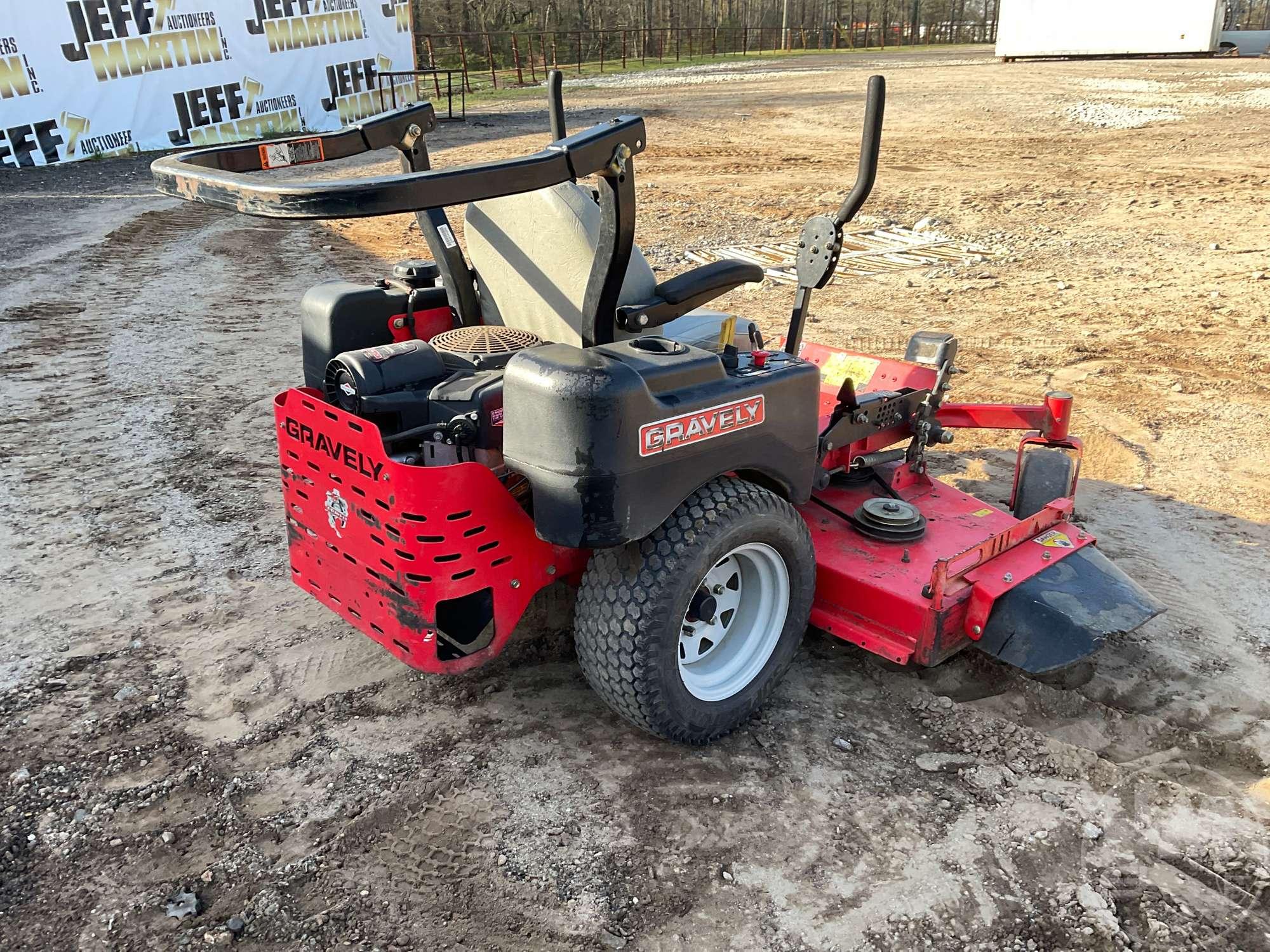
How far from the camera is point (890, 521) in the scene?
350cm

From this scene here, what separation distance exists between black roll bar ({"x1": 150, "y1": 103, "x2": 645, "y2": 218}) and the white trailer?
96.5 ft

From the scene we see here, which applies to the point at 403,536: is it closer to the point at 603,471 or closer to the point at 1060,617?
the point at 603,471

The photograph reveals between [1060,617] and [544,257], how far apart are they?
76.8 inches

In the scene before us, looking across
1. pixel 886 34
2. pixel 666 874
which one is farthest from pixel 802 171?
pixel 886 34

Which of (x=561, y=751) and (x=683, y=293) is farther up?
(x=683, y=293)

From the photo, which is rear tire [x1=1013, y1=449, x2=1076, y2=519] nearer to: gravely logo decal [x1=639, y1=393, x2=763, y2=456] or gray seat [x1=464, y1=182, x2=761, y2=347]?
gray seat [x1=464, y1=182, x2=761, y2=347]

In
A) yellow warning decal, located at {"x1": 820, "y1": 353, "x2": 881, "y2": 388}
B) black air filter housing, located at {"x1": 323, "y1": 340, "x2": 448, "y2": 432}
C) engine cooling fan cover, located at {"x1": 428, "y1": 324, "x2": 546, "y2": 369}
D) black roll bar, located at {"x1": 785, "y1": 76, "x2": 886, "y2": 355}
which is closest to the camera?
black air filter housing, located at {"x1": 323, "y1": 340, "x2": 448, "y2": 432}

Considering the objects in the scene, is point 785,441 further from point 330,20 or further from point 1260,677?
point 330,20

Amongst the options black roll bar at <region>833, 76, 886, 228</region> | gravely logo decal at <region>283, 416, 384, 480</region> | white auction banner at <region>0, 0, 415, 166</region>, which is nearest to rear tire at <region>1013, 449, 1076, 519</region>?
black roll bar at <region>833, 76, 886, 228</region>

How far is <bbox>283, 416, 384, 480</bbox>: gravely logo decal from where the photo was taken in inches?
106

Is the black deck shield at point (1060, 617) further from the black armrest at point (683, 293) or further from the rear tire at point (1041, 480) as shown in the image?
the black armrest at point (683, 293)

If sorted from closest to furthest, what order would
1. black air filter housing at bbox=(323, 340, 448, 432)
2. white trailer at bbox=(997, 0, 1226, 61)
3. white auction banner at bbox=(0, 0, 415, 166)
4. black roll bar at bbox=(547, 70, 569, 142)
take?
black air filter housing at bbox=(323, 340, 448, 432)
black roll bar at bbox=(547, 70, 569, 142)
white auction banner at bbox=(0, 0, 415, 166)
white trailer at bbox=(997, 0, 1226, 61)

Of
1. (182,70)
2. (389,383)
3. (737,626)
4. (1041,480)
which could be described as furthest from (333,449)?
(182,70)

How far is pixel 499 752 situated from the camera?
3006 mm
